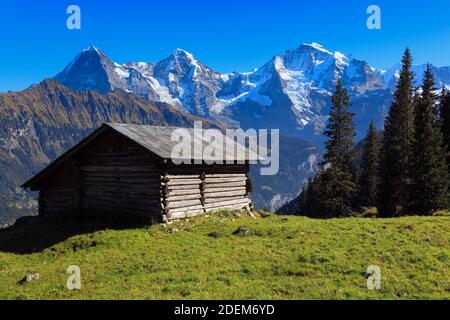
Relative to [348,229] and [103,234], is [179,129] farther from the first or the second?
[348,229]

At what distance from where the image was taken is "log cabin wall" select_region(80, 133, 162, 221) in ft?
88.1

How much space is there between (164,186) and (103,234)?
4.96 m

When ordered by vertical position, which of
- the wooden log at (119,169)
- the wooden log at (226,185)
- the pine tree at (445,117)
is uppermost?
the pine tree at (445,117)

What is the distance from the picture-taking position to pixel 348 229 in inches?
901

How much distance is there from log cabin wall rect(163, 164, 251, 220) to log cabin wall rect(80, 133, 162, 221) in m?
1.08

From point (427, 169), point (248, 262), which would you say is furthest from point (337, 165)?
point (248, 262)

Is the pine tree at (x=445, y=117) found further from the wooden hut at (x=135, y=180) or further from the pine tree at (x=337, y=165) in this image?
the wooden hut at (x=135, y=180)

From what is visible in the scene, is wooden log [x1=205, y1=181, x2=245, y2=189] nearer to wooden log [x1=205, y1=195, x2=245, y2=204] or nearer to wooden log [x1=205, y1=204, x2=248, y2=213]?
wooden log [x1=205, y1=195, x2=245, y2=204]

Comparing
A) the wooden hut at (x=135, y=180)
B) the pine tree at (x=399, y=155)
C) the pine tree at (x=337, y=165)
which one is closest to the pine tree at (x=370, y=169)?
the pine tree at (x=399, y=155)

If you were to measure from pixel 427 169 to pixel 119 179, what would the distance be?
1204 inches

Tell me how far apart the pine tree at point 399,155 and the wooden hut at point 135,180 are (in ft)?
72.0

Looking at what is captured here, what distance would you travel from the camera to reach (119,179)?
2884cm

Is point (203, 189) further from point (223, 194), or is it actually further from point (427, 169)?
point (427, 169)

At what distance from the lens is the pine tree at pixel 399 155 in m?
46.8
